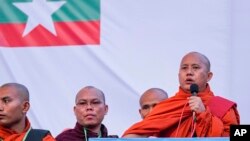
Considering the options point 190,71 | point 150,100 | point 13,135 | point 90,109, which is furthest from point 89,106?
point 190,71

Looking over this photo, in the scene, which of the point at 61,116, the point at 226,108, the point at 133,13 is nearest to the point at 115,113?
the point at 61,116

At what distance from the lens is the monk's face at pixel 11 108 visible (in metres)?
4.35

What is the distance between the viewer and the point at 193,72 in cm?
431

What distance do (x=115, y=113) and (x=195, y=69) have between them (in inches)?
54.8

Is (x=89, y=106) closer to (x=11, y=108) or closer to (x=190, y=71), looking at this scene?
(x=11, y=108)

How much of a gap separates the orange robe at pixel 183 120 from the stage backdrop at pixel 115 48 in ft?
3.76

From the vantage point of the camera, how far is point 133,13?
18.5 ft

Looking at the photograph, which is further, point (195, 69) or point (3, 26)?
point (3, 26)

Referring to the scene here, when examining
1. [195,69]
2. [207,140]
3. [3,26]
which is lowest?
[207,140]

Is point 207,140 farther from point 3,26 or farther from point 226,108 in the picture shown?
point 3,26

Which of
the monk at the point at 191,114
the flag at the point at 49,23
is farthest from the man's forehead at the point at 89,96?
the flag at the point at 49,23

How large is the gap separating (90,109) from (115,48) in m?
1.12

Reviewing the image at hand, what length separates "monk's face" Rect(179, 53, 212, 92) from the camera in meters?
4.29

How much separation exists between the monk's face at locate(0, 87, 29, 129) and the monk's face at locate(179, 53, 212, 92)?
0.94 metres
